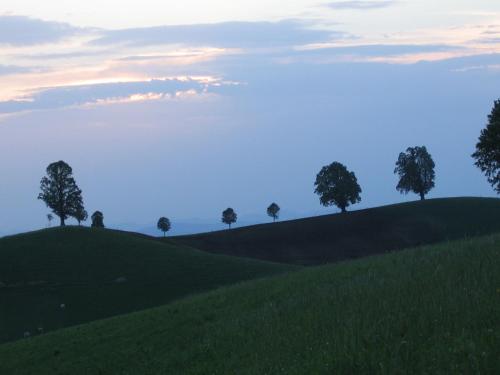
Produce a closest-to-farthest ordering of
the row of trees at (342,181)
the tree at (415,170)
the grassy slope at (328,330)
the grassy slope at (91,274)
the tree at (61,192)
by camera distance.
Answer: the grassy slope at (328,330) → the grassy slope at (91,274) → the row of trees at (342,181) → the tree at (61,192) → the tree at (415,170)

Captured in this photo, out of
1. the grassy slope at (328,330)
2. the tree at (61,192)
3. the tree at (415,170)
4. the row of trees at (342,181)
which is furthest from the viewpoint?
the tree at (415,170)

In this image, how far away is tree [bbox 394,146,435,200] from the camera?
110938mm

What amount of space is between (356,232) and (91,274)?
4213 centimetres

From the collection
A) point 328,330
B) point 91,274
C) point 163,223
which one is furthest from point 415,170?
point 328,330

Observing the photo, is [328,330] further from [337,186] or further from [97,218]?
[97,218]

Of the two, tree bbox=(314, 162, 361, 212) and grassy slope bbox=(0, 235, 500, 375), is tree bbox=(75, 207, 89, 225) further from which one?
grassy slope bbox=(0, 235, 500, 375)

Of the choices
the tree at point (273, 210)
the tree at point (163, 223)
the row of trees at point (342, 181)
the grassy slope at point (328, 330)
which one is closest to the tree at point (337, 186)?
the row of trees at point (342, 181)

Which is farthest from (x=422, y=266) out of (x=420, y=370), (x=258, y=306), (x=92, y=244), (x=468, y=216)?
(x=468, y=216)

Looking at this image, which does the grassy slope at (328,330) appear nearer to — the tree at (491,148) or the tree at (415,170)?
the tree at (491,148)

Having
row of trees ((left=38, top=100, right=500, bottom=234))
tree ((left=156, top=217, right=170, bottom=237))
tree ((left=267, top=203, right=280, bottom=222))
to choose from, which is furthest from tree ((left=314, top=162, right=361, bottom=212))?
tree ((left=156, top=217, right=170, bottom=237))

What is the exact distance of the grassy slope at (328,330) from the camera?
1006cm

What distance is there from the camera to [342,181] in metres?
98.8

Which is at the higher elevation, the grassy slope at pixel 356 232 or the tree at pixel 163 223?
the tree at pixel 163 223

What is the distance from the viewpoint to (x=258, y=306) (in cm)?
1933
